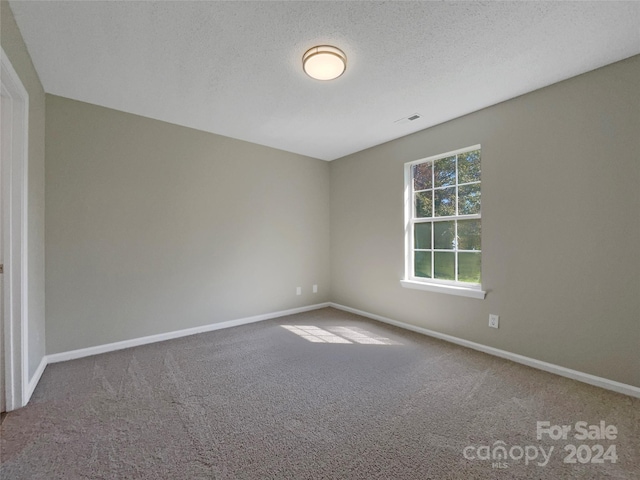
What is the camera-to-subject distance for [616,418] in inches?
69.5

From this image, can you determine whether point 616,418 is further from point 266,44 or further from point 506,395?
point 266,44

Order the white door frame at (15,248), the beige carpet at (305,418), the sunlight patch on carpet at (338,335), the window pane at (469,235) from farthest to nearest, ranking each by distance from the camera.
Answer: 1. the sunlight patch on carpet at (338,335)
2. the window pane at (469,235)
3. the white door frame at (15,248)
4. the beige carpet at (305,418)

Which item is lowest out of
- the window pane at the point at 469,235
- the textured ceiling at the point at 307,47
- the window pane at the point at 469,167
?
the window pane at the point at 469,235

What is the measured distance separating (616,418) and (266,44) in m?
3.39

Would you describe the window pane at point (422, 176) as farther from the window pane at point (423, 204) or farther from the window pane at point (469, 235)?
the window pane at point (469, 235)

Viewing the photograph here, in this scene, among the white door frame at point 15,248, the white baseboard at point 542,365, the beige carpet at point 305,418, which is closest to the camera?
the beige carpet at point 305,418

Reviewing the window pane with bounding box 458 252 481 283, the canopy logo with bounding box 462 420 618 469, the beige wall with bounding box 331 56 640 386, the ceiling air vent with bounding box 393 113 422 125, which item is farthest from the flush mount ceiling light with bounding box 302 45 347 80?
the canopy logo with bounding box 462 420 618 469

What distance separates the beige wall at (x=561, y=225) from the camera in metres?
2.06

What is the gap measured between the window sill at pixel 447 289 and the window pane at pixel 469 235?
458 millimetres

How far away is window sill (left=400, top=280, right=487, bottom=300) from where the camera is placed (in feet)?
9.41

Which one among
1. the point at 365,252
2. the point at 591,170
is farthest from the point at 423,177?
the point at 591,170

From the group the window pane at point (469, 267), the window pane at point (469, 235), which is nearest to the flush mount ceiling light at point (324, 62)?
the window pane at point (469, 235)

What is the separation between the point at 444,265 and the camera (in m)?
3.28

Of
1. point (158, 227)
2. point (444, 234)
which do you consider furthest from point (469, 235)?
point (158, 227)
